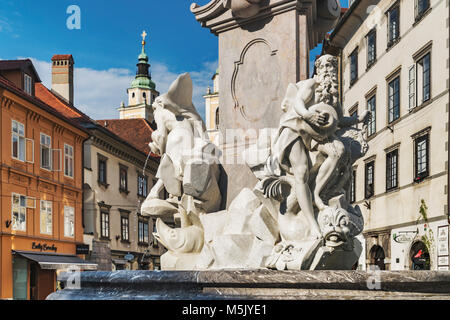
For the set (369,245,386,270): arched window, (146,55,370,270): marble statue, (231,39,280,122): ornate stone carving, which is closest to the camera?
(146,55,370,270): marble statue

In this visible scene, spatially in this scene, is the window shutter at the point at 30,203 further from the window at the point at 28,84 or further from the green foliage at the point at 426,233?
the green foliage at the point at 426,233

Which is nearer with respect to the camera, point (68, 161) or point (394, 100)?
point (394, 100)

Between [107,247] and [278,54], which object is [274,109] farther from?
[107,247]

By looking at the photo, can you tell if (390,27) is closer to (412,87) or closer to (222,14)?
(412,87)

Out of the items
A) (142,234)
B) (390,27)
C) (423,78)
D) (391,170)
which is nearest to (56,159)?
(142,234)

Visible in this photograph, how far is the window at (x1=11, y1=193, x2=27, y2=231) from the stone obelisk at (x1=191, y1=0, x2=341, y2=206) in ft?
68.6

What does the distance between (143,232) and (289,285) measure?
37739 millimetres

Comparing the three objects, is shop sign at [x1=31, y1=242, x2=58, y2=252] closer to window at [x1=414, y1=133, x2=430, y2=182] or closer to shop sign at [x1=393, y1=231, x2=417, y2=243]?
shop sign at [x1=393, y1=231, x2=417, y2=243]

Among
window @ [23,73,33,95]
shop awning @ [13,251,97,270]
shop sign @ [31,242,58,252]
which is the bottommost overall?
shop awning @ [13,251,97,270]

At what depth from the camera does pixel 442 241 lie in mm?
20766

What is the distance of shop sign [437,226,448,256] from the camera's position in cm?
2043

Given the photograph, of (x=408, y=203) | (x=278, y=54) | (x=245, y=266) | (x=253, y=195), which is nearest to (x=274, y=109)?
(x=278, y=54)

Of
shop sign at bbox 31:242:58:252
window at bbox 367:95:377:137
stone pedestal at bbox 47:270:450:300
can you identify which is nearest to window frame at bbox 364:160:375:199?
window at bbox 367:95:377:137

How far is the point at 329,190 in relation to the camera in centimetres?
681
